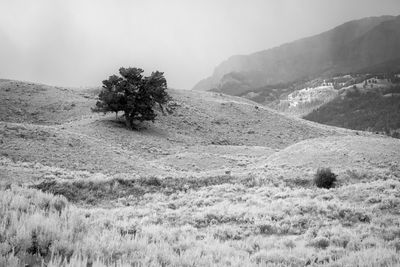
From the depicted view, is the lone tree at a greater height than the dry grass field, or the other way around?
the lone tree

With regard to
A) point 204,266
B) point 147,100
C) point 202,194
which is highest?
point 147,100

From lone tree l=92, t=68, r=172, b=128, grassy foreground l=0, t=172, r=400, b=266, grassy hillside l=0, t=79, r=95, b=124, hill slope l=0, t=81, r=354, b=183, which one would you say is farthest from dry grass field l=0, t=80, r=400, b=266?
lone tree l=92, t=68, r=172, b=128

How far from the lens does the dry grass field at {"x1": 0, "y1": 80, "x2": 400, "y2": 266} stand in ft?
24.0

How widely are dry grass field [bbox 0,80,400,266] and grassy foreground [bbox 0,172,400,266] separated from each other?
0.16 feet

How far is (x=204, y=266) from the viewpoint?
23.0ft

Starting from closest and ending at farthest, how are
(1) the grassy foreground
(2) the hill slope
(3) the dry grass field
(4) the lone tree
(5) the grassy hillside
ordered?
(1) the grassy foreground, (3) the dry grass field, (2) the hill slope, (4) the lone tree, (5) the grassy hillside

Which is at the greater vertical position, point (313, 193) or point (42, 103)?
point (42, 103)

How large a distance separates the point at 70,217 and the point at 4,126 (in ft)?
107

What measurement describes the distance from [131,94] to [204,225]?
40.7m

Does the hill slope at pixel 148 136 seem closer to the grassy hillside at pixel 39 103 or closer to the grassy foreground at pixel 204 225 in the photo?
the grassy hillside at pixel 39 103

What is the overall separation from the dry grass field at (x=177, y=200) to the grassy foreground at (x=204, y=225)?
0.16ft

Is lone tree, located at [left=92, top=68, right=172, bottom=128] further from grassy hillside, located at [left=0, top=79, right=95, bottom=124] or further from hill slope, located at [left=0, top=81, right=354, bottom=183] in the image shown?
grassy hillside, located at [left=0, top=79, right=95, bottom=124]

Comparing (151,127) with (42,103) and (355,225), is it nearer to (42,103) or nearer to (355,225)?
(42,103)

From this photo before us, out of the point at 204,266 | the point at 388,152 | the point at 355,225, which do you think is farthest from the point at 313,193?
the point at 388,152
